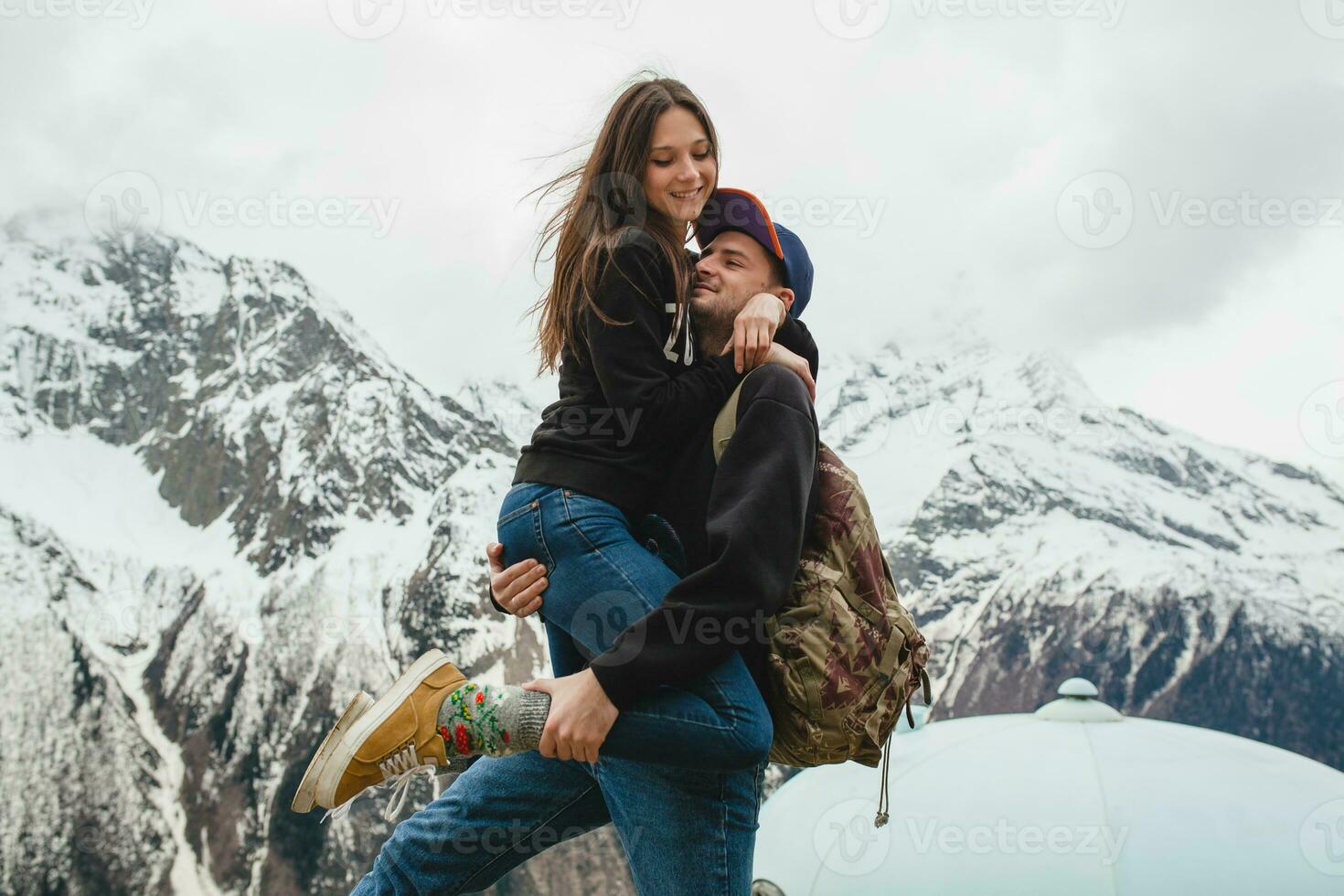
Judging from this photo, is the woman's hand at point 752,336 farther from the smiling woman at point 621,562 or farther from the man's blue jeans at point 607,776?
the man's blue jeans at point 607,776

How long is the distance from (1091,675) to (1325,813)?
511 feet

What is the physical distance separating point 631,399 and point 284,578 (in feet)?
518

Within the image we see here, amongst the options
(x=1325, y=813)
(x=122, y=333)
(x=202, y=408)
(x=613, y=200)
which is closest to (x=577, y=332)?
(x=613, y=200)

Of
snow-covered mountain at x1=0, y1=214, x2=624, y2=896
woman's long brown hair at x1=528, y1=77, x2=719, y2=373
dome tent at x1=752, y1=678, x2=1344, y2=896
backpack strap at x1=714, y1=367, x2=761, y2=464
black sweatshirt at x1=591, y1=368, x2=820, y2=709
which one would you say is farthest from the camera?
snow-covered mountain at x1=0, y1=214, x2=624, y2=896

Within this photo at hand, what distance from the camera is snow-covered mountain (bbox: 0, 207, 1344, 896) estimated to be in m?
117

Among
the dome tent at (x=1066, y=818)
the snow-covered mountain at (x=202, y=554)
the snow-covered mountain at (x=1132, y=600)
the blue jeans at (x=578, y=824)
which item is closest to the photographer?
the blue jeans at (x=578, y=824)

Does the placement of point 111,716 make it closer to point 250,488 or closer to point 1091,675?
point 250,488

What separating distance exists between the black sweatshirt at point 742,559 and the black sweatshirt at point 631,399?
0.19m

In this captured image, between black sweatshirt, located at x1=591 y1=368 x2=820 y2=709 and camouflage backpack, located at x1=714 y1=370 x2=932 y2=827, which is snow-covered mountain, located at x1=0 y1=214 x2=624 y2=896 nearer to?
camouflage backpack, located at x1=714 y1=370 x2=932 y2=827

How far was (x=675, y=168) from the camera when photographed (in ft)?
11.6

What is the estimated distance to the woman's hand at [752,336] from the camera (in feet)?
10.6

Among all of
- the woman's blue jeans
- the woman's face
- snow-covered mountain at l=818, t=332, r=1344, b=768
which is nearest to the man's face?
the woman's face

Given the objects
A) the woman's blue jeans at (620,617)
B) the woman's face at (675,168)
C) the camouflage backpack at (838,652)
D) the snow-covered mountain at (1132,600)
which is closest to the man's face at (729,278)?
the woman's face at (675,168)

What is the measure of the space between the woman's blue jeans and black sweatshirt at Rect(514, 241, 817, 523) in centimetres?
9
